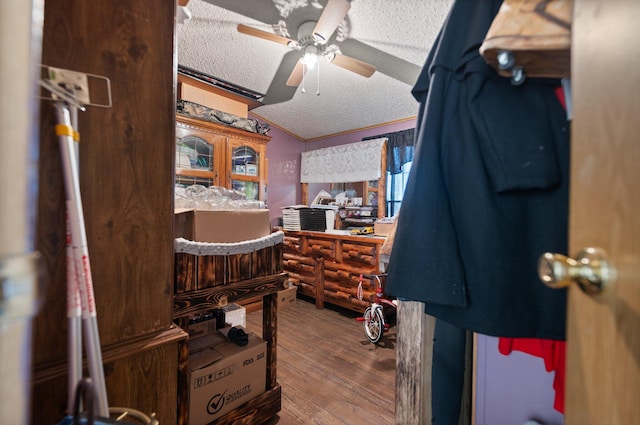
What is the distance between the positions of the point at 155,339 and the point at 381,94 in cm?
304

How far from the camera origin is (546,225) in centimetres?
63

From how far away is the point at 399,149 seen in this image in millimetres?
3531

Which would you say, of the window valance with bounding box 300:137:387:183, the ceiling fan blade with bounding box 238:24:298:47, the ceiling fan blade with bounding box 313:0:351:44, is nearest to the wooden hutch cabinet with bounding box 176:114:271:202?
the window valance with bounding box 300:137:387:183

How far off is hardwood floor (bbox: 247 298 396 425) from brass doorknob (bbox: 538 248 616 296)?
5.14ft

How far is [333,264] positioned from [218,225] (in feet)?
6.90

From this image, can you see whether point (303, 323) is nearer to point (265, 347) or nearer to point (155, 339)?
point (265, 347)

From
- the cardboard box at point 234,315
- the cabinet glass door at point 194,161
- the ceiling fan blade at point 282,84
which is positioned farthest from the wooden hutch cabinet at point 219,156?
the cardboard box at point 234,315

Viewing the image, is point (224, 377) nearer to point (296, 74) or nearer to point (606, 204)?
point (606, 204)

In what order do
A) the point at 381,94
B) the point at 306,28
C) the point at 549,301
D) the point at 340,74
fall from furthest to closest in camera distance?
the point at 381,94
the point at 340,74
the point at 306,28
the point at 549,301

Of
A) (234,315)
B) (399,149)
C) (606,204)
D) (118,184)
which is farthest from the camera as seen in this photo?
(399,149)

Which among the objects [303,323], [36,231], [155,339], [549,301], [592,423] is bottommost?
[303,323]

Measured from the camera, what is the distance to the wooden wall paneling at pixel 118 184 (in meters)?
0.78

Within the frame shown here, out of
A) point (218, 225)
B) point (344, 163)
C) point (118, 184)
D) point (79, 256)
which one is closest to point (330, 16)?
point (218, 225)

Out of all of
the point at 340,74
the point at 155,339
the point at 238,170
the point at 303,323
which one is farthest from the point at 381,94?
the point at 155,339
